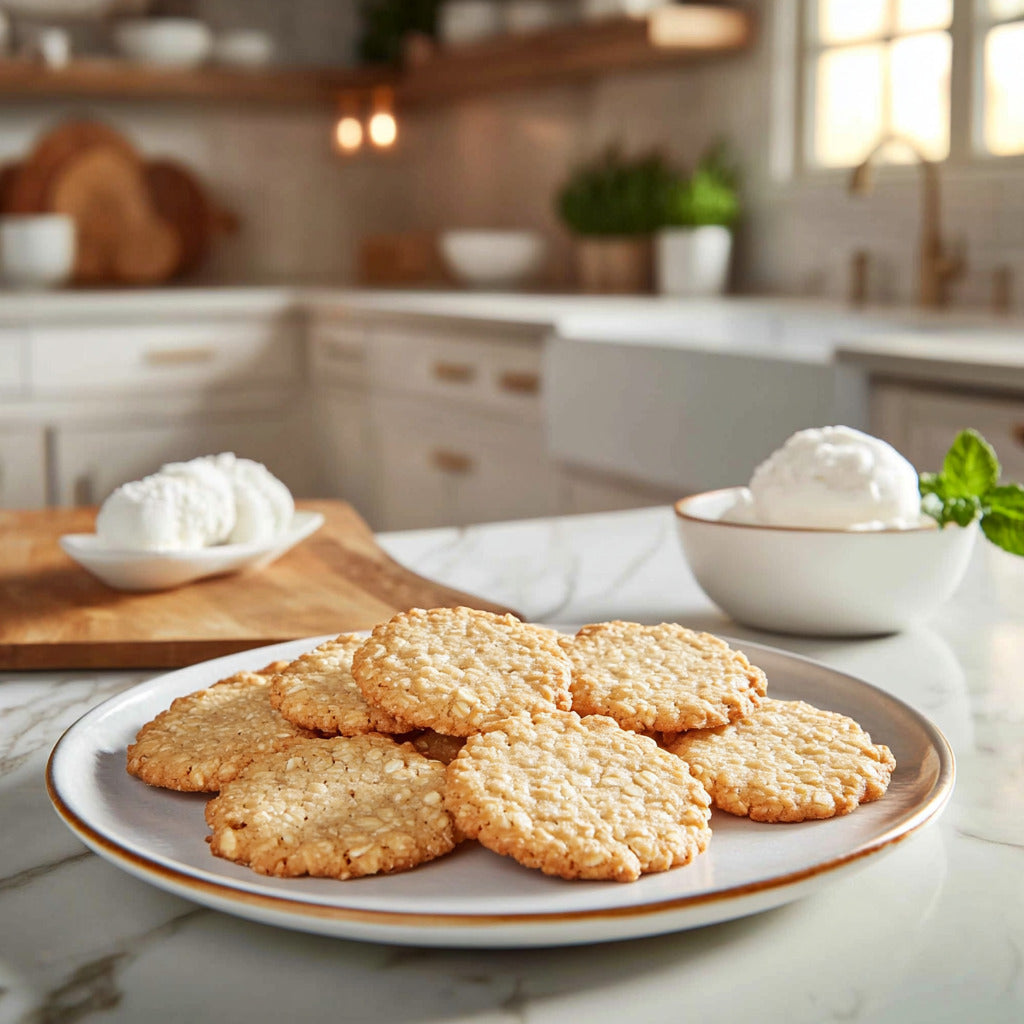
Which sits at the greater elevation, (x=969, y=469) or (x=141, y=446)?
(x=969, y=469)

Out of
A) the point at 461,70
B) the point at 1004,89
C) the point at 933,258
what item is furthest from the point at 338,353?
the point at 1004,89

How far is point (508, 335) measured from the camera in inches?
→ 118

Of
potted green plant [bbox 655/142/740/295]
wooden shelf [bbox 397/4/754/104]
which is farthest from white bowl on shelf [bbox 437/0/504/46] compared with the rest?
potted green plant [bbox 655/142/740/295]

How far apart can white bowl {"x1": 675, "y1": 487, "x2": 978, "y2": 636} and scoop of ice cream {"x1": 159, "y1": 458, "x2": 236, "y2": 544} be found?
0.35 meters

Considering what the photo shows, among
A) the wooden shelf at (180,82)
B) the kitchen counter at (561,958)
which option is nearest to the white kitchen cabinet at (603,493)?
the kitchen counter at (561,958)

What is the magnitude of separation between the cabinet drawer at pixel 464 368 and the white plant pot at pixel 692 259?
605 millimetres

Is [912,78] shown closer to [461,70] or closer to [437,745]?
[461,70]

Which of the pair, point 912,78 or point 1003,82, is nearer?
point 1003,82

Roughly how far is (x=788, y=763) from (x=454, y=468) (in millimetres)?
2737

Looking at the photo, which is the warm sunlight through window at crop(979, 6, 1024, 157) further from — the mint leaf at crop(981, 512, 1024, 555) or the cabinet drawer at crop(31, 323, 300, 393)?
the mint leaf at crop(981, 512, 1024, 555)

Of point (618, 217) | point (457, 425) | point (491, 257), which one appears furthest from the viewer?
point (491, 257)

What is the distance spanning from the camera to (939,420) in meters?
2.05

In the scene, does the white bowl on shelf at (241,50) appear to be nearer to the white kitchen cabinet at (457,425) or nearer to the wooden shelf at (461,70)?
the wooden shelf at (461,70)

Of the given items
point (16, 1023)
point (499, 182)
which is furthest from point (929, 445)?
point (499, 182)
